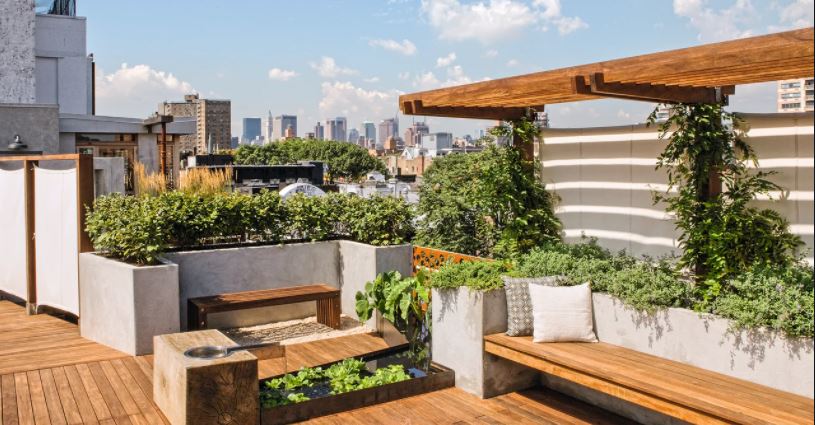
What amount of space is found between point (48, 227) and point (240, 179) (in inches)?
1490

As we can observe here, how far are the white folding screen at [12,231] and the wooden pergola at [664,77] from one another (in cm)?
474

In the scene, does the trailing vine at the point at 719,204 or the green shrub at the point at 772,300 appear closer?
the green shrub at the point at 772,300

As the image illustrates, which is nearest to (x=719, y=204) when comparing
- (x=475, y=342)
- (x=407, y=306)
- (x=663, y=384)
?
(x=663, y=384)

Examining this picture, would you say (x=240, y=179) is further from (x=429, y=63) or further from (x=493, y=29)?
(x=493, y=29)

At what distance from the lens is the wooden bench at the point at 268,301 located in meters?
6.12

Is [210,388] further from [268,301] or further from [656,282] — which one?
[656,282]

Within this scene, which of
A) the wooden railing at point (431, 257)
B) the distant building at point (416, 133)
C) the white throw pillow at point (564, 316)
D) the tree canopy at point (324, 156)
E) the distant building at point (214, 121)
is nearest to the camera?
the white throw pillow at point (564, 316)

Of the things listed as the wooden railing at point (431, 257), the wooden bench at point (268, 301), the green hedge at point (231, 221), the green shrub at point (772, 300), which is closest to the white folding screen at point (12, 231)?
the green hedge at point (231, 221)

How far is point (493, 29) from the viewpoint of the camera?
23.4ft

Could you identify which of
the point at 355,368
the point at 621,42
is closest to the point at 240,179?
the point at 621,42

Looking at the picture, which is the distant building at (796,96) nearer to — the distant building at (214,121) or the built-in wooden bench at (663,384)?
the built-in wooden bench at (663,384)

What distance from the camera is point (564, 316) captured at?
179 inches

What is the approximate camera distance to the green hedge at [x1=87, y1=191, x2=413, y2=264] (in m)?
6.05

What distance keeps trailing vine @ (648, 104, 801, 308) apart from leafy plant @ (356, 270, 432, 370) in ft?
6.68
